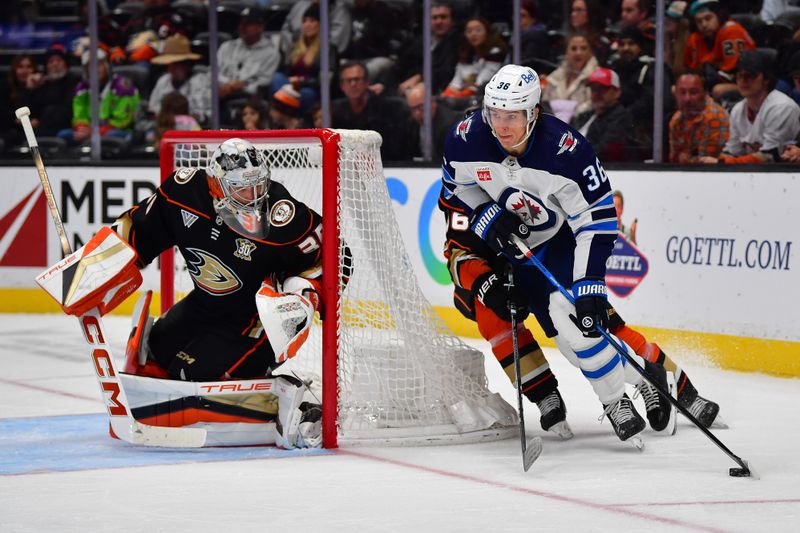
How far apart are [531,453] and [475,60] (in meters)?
3.80

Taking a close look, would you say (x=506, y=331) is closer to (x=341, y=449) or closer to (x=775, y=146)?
(x=341, y=449)

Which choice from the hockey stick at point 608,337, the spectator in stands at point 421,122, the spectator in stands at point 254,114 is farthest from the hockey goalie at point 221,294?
the spectator in stands at point 254,114

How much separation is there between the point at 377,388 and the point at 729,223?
2102 mm

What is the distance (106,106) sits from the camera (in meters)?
8.09

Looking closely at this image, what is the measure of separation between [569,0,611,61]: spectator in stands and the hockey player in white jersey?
8.60ft

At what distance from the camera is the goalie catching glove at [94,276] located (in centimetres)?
385

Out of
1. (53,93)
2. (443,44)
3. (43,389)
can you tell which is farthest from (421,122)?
(43,389)

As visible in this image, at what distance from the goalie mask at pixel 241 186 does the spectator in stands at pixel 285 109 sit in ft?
12.7

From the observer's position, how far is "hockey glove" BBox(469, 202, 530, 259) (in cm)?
395

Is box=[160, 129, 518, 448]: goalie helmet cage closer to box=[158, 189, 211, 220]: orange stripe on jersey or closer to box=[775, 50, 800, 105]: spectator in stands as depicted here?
box=[158, 189, 211, 220]: orange stripe on jersey

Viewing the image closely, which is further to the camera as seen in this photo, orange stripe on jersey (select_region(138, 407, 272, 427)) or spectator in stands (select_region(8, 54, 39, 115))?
spectator in stands (select_region(8, 54, 39, 115))

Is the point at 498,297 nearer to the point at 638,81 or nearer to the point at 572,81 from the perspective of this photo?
the point at 638,81

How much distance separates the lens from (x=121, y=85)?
8.21 m

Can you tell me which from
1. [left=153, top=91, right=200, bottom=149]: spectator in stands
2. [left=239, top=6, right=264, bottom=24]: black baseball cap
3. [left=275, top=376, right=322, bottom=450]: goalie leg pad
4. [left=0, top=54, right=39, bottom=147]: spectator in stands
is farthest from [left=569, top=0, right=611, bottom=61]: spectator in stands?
[left=0, top=54, right=39, bottom=147]: spectator in stands
